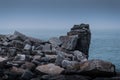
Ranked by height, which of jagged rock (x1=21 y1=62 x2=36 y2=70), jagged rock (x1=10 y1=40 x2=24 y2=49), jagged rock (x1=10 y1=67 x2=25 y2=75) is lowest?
jagged rock (x1=10 y1=67 x2=25 y2=75)

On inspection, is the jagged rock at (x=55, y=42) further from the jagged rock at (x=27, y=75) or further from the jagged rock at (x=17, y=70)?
the jagged rock at (x=27, y=75)

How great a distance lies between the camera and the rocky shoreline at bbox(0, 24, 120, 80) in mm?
25000

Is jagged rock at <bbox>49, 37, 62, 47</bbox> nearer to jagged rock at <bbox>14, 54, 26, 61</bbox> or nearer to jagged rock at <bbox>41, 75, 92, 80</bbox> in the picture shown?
jagged rock at <bbox>14, 54, 26, 61</bbox>

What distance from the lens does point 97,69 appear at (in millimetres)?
24641

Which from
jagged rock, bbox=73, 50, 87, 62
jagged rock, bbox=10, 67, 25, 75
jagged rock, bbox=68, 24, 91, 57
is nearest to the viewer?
jagged rock, bbox=10, 67, 25, 75

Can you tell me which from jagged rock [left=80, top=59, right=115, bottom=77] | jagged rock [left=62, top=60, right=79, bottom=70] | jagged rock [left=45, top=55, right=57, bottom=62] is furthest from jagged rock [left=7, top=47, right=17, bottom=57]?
jagged rock [left=80, top=59, right=115, bottom=77]

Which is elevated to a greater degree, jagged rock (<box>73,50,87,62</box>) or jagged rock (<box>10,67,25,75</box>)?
jagged rock (<box>73,50,87,62</box>)

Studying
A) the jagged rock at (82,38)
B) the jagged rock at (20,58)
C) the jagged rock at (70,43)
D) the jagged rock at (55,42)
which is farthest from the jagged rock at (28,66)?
the jagged rock at (82,38)

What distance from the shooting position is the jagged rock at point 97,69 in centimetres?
2473

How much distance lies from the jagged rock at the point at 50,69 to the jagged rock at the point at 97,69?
6.19ft

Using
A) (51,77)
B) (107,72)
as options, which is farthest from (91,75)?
(51,77)

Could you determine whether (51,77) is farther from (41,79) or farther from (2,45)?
(2,45)

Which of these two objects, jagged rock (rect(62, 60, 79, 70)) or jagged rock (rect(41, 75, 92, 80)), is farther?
jagged rock (rect(62, 60, 79, 70))

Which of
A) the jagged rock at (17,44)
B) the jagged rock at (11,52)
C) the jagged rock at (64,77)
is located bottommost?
the jagged rock at (64,77)
